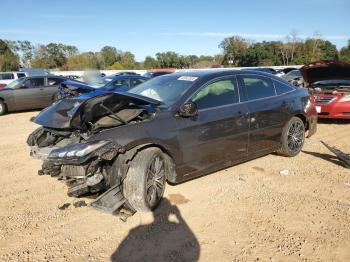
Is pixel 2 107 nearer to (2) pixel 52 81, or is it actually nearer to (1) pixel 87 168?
(2) pixel 52 81

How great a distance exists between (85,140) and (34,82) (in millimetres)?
11246

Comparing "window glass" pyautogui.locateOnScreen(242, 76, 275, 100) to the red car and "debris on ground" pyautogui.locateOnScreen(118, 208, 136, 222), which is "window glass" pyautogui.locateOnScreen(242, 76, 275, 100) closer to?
"debris on ground" pyautogui.locateOnScreen(118, 208, 136, 222)

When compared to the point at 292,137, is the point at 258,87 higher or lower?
higher

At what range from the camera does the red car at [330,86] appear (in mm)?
9031

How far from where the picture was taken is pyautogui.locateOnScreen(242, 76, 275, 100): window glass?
17.8 ft

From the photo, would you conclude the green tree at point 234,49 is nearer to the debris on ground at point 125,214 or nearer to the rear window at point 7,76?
the rear window at point 7,76

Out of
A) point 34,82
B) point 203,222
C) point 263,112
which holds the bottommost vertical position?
point 203,222

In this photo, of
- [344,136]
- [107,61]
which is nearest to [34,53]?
[107,61]

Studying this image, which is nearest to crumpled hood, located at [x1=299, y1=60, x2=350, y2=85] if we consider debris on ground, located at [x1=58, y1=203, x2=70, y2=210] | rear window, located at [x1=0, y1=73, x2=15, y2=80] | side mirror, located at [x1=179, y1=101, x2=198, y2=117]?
side mirror, located at [x1=179, y1=101, x2=198, y2=117]

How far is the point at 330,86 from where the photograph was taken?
31.2 feet

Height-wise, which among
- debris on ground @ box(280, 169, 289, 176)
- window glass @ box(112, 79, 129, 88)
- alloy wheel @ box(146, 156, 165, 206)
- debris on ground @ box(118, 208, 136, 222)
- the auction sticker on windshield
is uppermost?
the auction sticker on windshield

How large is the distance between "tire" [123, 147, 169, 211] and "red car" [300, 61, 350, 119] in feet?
20.3

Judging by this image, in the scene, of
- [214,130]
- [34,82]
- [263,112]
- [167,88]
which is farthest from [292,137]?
[34,82]

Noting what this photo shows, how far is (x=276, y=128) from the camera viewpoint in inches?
229
